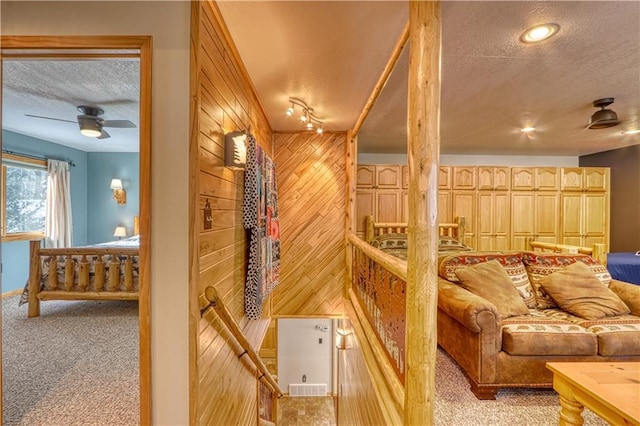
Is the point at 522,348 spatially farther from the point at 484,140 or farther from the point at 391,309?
the point at 484,140

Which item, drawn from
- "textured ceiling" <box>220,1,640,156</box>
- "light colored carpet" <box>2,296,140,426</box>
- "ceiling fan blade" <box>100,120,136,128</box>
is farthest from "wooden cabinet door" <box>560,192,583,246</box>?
"ceiling fan blade" <box>100,120,136,128</box>

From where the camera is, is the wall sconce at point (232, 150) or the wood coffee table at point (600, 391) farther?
the wall sconce at point (232, 150)

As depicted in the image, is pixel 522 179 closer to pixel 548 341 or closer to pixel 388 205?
pixel 388 205

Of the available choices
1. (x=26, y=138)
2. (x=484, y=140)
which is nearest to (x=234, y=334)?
(x=484, y=140)

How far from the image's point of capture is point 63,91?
A: 9.92ft

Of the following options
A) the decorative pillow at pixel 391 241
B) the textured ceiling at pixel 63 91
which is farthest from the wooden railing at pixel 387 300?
the textured ceiling at pixel 63 91

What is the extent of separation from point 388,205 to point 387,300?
2.70 m

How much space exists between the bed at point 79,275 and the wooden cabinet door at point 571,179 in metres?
6.61

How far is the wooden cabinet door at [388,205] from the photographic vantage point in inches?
184

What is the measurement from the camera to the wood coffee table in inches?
48.9

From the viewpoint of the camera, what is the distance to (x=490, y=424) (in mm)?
1829

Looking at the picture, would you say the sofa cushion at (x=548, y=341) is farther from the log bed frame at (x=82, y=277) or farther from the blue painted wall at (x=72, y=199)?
the blue painted wall at (x=72, y=199)

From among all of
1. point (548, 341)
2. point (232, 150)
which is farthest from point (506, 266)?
point (232, 150)

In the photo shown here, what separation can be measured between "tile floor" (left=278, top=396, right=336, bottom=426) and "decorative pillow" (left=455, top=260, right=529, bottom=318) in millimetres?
3016
